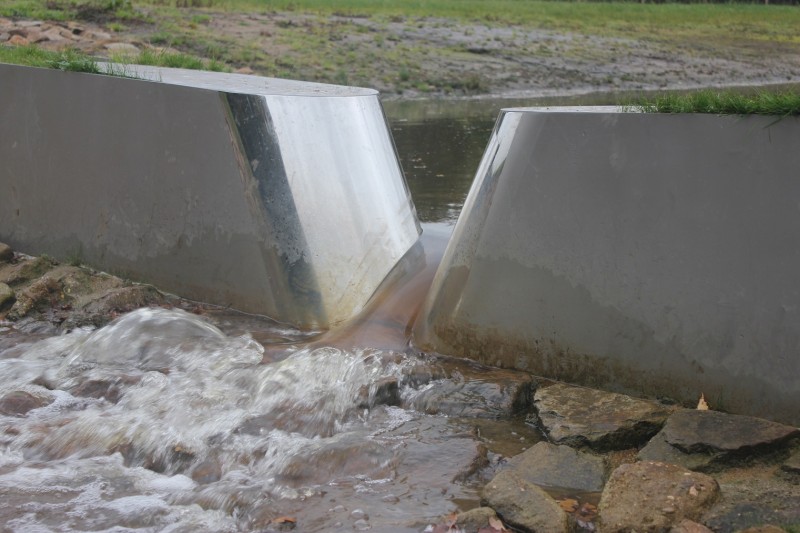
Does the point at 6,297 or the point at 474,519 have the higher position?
the point at 474,519

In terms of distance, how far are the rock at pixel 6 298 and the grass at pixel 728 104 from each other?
13.2 ft

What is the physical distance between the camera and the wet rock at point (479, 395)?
5070mm

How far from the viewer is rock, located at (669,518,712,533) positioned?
365 cm

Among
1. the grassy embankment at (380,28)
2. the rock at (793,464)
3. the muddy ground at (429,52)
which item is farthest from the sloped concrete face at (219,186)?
the muddy ground at (429,52)

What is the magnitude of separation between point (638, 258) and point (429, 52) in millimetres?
17493

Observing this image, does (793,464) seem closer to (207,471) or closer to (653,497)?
(653,497)

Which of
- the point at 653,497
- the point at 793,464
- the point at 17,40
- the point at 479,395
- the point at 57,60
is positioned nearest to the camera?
the point at 653,497

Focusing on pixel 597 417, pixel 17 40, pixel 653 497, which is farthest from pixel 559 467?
pixel 17 40

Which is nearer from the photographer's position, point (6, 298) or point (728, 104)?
point (728, 104)

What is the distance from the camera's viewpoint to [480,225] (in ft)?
18.3

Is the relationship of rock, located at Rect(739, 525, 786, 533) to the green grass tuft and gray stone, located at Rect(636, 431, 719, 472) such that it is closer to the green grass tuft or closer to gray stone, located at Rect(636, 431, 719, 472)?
gray stone, located at Rect(636, 431, 719, 472)

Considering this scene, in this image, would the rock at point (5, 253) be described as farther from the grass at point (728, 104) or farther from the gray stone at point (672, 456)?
the gray stone at point (672, 456)

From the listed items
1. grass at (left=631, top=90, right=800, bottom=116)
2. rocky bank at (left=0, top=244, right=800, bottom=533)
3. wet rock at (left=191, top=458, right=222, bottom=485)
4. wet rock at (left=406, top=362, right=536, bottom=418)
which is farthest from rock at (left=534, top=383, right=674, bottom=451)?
wet rock at (left=191, top=458, right=222, bottom=485)

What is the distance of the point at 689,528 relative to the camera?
3664 mm
